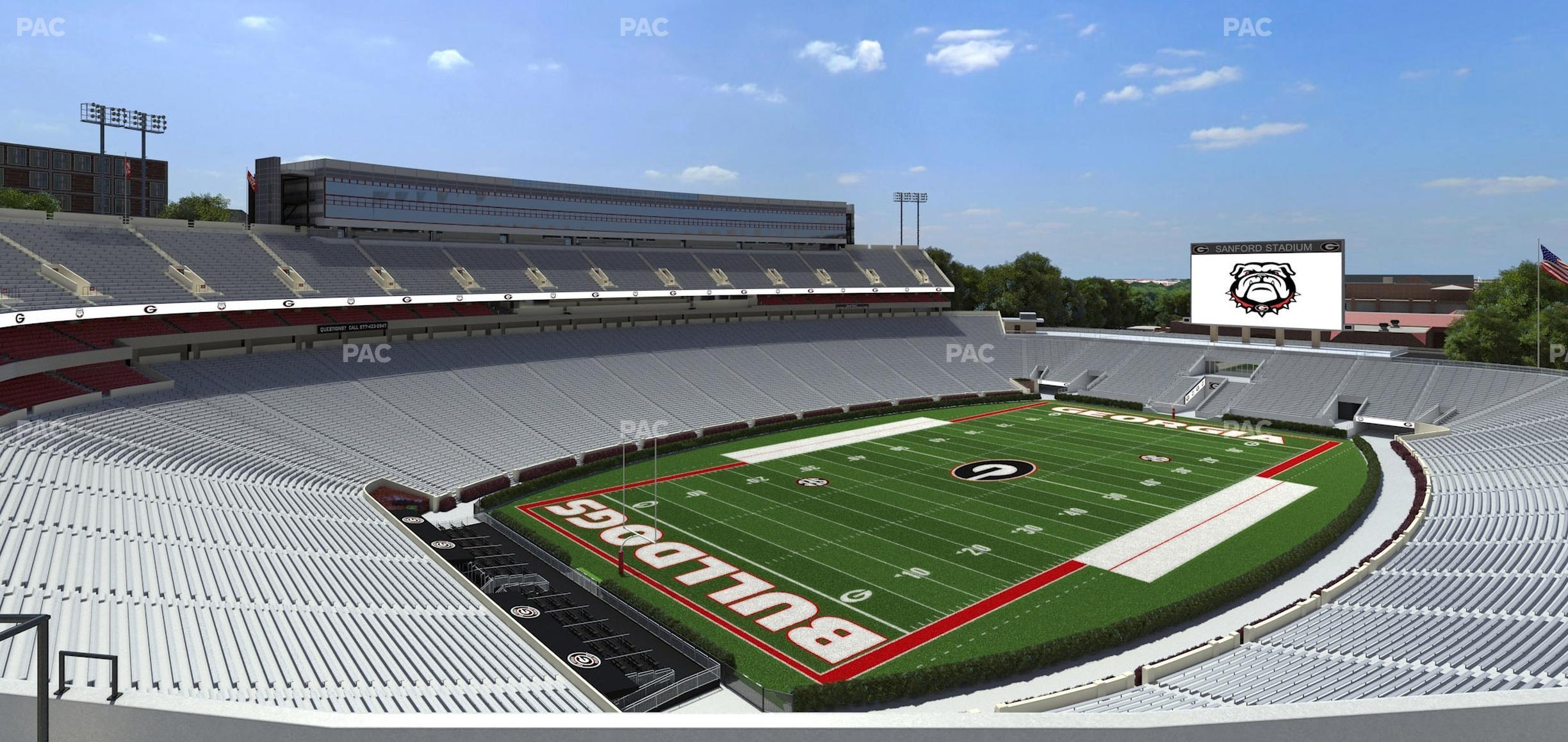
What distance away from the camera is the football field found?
20.0 meters

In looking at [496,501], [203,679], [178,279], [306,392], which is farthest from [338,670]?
[178,279]

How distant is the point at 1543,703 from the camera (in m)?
5.96

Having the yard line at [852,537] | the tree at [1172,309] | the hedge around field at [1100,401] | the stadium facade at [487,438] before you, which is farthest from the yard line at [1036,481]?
the tree at [1172,309]

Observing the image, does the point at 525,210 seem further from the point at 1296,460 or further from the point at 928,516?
the point at 1296,460

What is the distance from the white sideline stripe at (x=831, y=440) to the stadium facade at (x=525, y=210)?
19.2m

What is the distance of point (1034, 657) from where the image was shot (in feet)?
57.9

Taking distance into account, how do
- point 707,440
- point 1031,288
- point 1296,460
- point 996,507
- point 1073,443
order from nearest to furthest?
point 996,507 → point 1296,460 → point 707,440 → point 1073,443 → point 1031,288

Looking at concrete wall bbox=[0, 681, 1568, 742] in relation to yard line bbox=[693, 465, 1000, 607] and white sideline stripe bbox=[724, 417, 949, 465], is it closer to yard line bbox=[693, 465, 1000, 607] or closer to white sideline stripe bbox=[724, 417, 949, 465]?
yard line bbox=[693, 465, 1000, 607]

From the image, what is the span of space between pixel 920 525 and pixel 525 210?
30492mm

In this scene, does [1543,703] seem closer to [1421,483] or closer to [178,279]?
[1421,483]

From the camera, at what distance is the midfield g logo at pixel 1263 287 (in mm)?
44406
